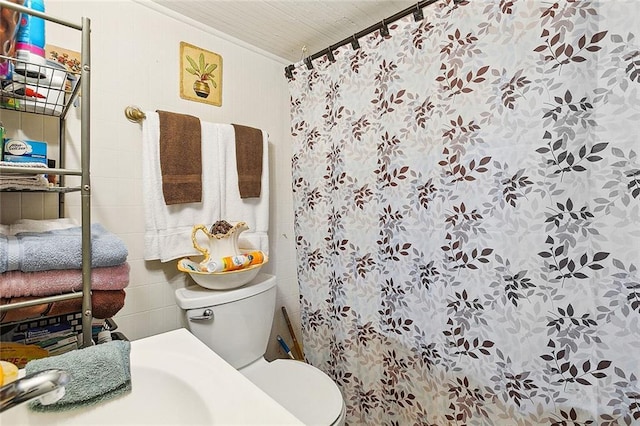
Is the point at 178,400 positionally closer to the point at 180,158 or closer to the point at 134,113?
the point at 180,158

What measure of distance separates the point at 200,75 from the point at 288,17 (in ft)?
1.57

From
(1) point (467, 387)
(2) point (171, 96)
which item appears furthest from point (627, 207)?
(2) point (171, 96)

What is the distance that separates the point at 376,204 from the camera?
4.26 feet

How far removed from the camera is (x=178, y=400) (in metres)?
0.67

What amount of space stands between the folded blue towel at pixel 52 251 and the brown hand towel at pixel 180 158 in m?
0.42

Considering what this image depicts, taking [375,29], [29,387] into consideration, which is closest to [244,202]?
[375,29]

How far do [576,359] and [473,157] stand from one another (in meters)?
0.63

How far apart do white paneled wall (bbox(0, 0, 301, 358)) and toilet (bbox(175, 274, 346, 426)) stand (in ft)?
0.59

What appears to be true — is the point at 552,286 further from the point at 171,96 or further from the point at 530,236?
the point at 171,96

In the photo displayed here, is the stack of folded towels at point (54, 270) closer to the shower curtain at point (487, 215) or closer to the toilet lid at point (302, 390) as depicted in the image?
the toilet lid at point (302, 390)

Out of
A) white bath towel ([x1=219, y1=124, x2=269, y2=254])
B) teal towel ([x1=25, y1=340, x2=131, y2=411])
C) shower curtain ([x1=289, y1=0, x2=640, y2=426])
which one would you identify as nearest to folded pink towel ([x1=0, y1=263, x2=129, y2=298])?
teal towel ([x1=25, y1=340, x2=131, y2=411])

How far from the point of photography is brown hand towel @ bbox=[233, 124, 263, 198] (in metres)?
1.49

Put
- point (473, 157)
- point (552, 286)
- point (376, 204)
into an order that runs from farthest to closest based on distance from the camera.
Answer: point (376, 204) → point (473, 157) → point (552, 286)

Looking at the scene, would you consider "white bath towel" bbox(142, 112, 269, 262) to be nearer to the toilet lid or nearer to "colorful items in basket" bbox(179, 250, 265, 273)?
"colorful items in basket" bbox(179, 250, 265, 273)
